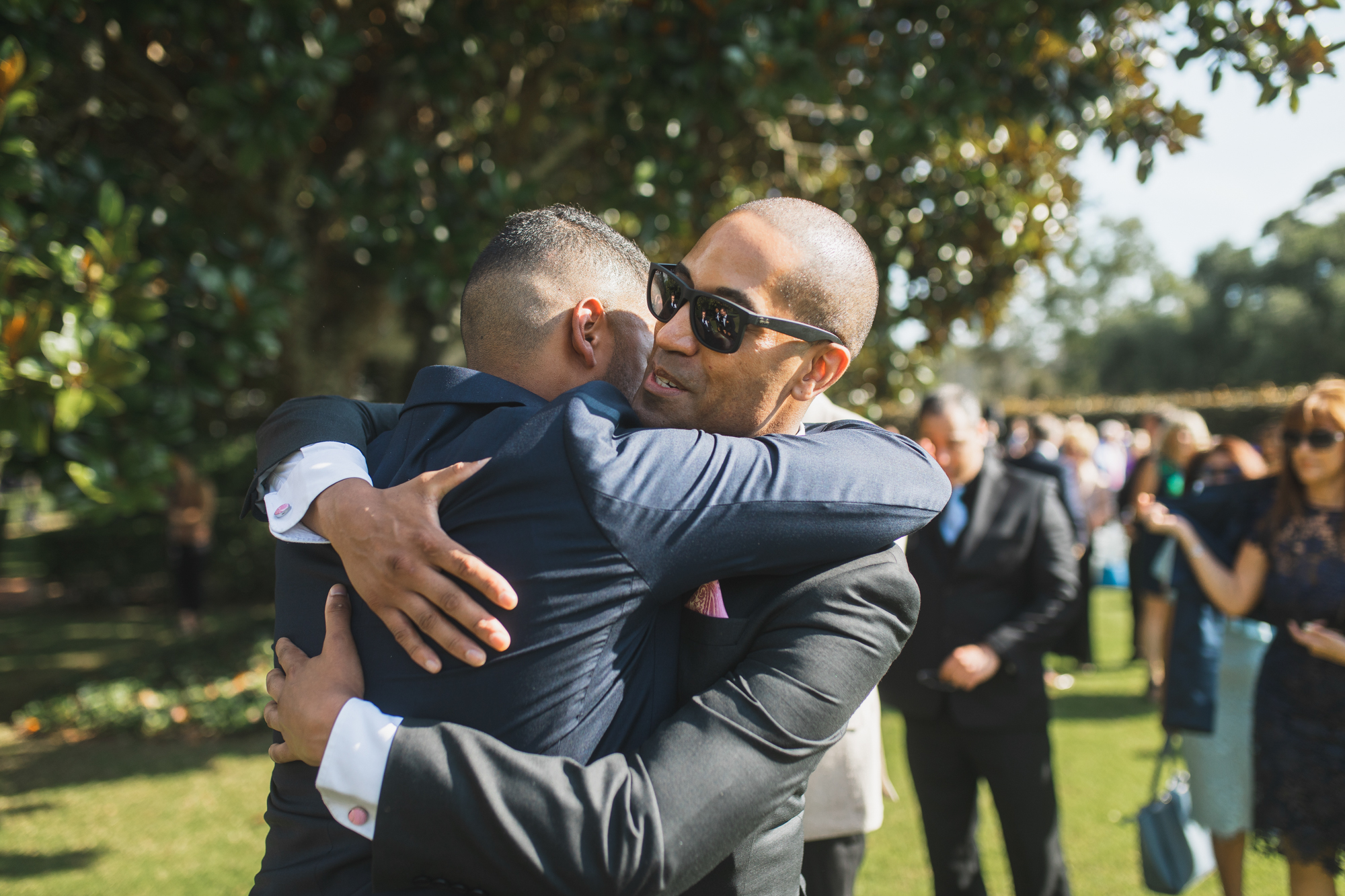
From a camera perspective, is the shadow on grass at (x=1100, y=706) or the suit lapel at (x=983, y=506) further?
the shadow on grass at (x=1100, y=706)

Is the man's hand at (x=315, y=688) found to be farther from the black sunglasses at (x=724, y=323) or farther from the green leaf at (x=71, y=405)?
the green leaf at (x=71, y=405)

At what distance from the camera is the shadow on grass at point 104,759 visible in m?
6.35

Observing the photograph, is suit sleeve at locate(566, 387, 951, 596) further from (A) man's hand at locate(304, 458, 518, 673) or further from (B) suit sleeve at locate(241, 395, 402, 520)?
(B) suit sleeve at locate(241, 395, 402, 520)

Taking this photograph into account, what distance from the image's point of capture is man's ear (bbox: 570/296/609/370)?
70.2 inches

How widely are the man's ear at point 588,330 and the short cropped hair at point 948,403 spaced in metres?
2.69

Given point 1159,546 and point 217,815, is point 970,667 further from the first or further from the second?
point 217,815

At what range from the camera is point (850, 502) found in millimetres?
1487

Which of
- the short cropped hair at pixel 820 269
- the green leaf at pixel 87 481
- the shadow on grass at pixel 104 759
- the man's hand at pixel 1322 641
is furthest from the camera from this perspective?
the shadow on grass at pixel 104 759

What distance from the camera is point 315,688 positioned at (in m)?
1.42

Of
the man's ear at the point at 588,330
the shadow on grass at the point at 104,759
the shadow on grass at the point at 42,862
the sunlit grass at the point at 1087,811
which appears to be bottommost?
the shadow on grass at the point at 104,759

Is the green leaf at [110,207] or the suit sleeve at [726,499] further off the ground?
the green leaf at [110,207]

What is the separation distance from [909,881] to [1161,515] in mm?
2264

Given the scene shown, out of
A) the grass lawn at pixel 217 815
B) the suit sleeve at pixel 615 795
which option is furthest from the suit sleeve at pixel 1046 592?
the suit sleeve at pixel 615 795

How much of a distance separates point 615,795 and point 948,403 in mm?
3309
